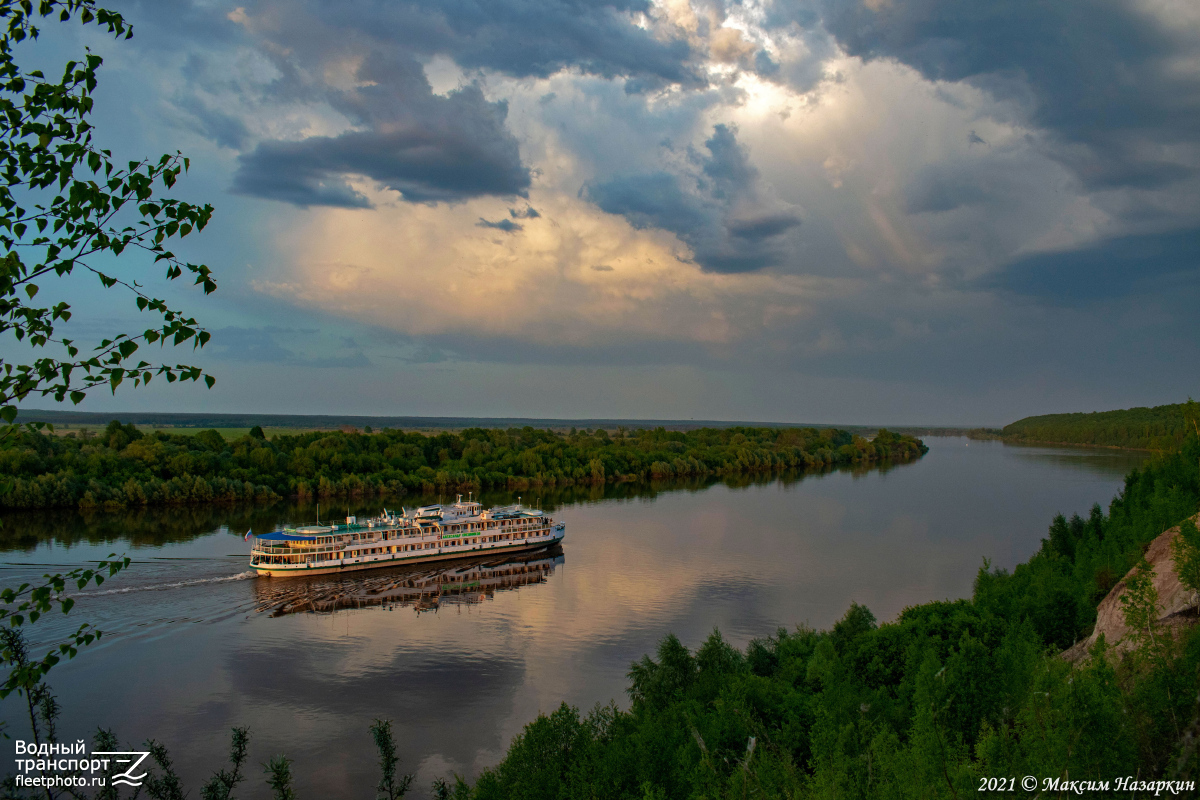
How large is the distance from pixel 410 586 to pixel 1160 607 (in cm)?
2636

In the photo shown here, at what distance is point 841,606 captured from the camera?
2548 cm

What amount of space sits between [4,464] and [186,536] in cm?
1763

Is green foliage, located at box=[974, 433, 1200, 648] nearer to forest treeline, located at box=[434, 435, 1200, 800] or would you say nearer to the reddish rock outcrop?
forest treeline, located at box=[434, 435, 1200, 800]

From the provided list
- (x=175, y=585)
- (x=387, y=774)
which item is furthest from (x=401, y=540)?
(x=387, y=774)

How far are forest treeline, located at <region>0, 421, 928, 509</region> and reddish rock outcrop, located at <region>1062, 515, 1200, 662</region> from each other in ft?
114

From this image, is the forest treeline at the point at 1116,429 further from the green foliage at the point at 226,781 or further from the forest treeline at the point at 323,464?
the green foliage at the point at 226,781

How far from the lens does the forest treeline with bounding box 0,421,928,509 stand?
4488 cm

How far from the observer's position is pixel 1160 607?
35.3 feet

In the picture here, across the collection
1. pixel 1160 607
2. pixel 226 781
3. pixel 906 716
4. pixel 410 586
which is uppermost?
pixel 1160 607

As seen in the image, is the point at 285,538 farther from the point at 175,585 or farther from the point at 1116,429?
the point at 1116,429

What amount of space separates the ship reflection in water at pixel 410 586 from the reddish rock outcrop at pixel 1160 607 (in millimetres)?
21197

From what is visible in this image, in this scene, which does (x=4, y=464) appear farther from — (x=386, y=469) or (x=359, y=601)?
(x=359, y=601)

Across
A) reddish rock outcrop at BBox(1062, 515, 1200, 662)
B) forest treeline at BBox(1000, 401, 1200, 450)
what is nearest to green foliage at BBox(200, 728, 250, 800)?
reddish rock outcrop at BBox(1062, 515, 1200, 662)

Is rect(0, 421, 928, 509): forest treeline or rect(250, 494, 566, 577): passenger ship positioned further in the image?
rect(0, 421, 928, 509): forest treeline
